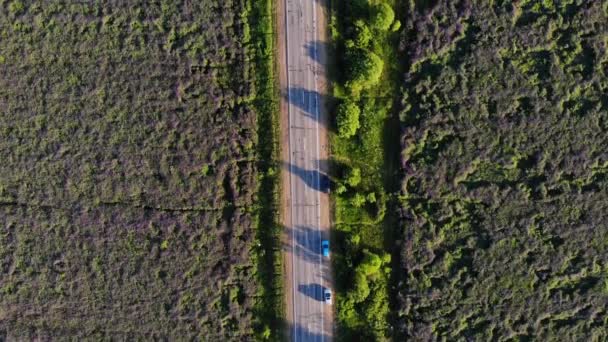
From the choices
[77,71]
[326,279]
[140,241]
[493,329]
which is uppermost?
[77,71]

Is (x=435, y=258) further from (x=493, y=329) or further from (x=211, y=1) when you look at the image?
(x=211, y=1)

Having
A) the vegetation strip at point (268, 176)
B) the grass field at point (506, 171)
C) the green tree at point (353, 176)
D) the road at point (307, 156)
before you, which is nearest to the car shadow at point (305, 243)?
the road at point (307, 156)

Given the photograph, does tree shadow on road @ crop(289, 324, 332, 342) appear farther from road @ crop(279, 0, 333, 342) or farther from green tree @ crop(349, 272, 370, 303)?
green tree @ crop(349, 272, 370, 303)

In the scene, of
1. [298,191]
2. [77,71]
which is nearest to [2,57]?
[77,71]

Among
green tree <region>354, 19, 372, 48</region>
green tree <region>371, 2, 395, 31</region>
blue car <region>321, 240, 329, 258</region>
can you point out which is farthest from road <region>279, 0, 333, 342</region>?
green tree <region>371, 2, 395, 31</region>

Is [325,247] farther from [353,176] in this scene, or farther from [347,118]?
[347,118]

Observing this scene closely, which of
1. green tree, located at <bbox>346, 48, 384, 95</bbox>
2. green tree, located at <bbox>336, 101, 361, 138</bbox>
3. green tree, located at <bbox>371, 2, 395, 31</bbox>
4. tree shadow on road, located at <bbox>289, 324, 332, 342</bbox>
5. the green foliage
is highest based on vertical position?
green tree, located at <bbox>371, 2, 395, 31</bbox>

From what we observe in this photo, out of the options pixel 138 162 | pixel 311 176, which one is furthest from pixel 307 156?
pixel 138 162
